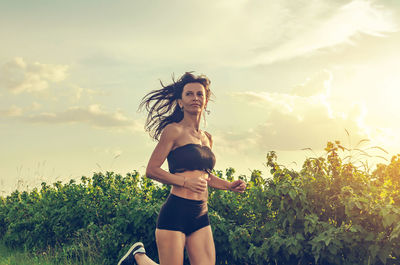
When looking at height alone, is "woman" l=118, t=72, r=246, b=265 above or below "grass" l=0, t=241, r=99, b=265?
above

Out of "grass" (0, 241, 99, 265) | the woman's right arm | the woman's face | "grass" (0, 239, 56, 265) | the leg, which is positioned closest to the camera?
the woman's right arm

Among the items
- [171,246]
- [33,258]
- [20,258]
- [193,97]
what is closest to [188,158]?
[193,97]

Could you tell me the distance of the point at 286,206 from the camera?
6.44 meters

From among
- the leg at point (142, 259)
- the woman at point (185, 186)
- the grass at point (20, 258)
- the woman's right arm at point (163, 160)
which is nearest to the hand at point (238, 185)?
the woman at point (185, 186)

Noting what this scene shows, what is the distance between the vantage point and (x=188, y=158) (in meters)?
4.91

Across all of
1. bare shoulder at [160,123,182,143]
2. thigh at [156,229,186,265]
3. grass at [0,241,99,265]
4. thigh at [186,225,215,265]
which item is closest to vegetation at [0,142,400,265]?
grass at [0,241,99,265]

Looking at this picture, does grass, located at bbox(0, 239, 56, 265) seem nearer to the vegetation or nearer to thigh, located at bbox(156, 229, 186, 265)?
the vegetation

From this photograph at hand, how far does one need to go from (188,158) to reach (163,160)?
27 cm

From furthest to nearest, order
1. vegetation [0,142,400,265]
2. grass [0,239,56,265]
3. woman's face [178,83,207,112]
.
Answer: grass [0,239,56,265] < vegetation [0,142,400,265] < woman's face [178,83,207,112]

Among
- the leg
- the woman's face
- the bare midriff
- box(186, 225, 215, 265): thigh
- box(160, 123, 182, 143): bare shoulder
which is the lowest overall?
the leg

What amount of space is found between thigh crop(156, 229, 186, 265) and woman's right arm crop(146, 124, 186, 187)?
1.78ft

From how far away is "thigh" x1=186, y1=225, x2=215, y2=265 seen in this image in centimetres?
498

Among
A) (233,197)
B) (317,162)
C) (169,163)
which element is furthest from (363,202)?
(169,163)

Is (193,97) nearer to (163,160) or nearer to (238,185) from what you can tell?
(163,160)
